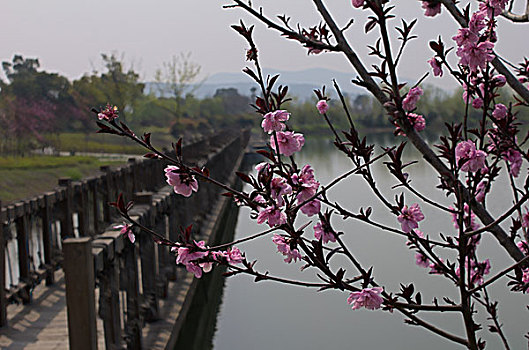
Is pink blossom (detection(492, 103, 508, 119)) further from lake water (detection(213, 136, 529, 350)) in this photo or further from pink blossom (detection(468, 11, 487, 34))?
lake water (detection(213, 136, 529, 350))

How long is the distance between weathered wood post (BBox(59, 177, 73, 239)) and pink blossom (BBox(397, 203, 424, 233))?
4972 mm

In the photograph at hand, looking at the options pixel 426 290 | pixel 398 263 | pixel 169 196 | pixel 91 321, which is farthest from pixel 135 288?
pixel 398 263

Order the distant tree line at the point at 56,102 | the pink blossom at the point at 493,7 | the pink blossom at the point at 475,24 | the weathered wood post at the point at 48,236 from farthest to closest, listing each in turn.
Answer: the distant tree line at the point at 56,102 → the weathered wood post at the point at 48,236 → the pink blossom at the point at 493,7 → the pink blossom at the point at 475,24

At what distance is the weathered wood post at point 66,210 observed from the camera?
623cm

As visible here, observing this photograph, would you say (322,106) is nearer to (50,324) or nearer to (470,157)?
(470,157)

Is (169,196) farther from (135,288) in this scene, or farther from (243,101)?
(243,101)

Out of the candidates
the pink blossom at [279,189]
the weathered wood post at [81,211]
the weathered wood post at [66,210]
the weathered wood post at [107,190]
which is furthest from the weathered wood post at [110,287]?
the weathered wood post at [107,190]

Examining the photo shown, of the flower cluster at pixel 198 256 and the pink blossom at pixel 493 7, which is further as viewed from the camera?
the pink blossom at pixel 493 7

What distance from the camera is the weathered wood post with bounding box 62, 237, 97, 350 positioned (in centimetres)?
290

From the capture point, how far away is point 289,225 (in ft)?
4.94

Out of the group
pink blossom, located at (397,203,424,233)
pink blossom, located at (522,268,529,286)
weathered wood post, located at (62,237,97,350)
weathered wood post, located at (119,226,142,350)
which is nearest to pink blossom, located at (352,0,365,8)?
pink blossom, located at (397,203,424,233)

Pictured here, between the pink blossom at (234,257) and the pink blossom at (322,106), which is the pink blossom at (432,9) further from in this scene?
the pink blossom at (234,257)

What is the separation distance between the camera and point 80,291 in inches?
115

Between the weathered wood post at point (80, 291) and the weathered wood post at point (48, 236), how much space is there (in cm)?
285
